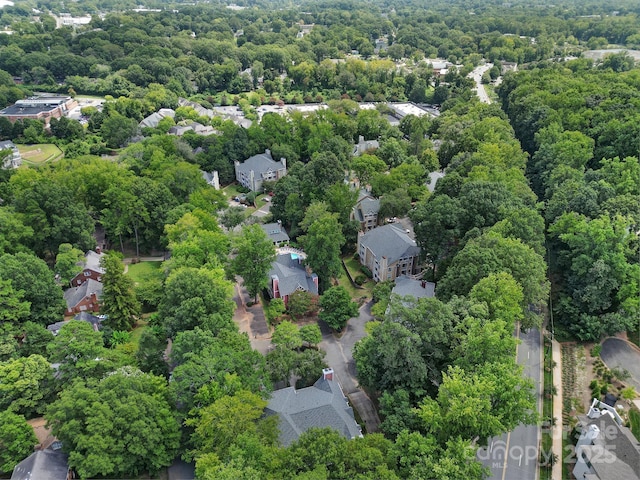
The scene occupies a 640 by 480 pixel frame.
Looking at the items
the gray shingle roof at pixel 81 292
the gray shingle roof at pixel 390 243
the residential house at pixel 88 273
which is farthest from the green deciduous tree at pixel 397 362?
the residential house at pixel 88 273

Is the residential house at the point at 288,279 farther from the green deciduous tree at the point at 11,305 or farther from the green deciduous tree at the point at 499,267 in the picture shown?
the green deciduous tree at the point at 11,305

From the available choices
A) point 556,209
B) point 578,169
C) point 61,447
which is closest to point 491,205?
point 556,209

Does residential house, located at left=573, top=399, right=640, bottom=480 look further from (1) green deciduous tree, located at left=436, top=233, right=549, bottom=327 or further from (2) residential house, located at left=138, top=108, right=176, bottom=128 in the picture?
(2) residential house, located at left=138, top=108, right=176, bottom=128

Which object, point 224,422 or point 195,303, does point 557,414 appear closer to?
point 224,422

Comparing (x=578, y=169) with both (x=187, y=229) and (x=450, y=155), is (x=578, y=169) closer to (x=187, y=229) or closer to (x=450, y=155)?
(x=450, y=155)

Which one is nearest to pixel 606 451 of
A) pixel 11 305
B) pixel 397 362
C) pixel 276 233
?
pixel 397 362
